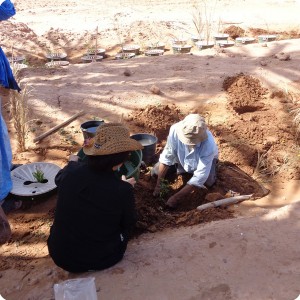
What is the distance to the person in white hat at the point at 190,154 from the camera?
3.06 meters

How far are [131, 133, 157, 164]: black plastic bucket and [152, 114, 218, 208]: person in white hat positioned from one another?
0.35 metres

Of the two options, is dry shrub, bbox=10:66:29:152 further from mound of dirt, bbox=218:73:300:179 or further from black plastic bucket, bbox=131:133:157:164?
mound of dirt, bbox=218:73:300:179

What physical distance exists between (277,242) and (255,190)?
128cm

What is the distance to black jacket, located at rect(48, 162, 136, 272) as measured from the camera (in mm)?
2021

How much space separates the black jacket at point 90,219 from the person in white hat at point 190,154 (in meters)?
1.13

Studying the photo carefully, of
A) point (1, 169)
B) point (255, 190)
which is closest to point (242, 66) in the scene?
point (255, 190)

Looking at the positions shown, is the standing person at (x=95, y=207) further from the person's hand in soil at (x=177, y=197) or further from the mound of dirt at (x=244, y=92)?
the mound of dirt at (x=244, y=92)

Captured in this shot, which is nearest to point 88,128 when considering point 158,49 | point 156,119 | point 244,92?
point 156,119

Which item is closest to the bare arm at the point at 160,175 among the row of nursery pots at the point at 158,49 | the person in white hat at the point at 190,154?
the person in white hat at the point at 190,154

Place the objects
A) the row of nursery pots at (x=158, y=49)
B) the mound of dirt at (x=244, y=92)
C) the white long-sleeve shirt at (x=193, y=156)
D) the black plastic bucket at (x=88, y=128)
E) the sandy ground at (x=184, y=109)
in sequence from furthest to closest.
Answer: the row of nursery pots at (x=158, y=49) < the mound of dirt at (x=244, y=92) < the black plastic bucket at (x=88, y=128) < the white long-sleeve shirt at (x=193, y=156) < the sandy ground at (x=184, y=109)

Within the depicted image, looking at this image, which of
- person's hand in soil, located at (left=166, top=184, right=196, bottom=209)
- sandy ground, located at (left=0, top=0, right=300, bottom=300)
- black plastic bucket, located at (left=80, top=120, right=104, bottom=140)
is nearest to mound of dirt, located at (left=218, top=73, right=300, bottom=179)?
sandy ground, located at (left=0, top=0, right=300, bottom=300)

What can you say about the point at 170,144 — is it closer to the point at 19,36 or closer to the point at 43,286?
the point at 43,286

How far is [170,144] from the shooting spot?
347 centimetres

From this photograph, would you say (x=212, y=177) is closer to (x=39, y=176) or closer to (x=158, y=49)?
(x=39, y=176)
